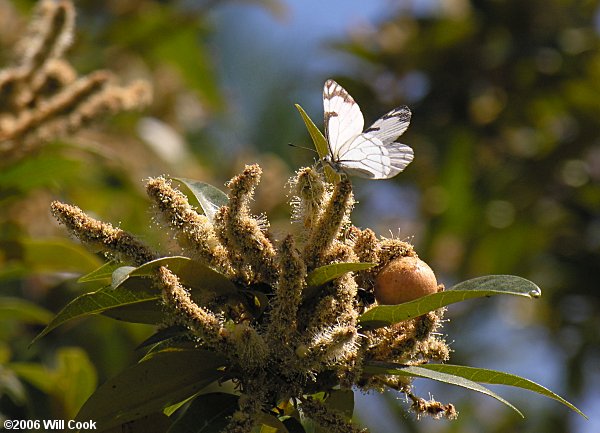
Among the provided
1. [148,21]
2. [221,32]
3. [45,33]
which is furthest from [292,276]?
[221,32]

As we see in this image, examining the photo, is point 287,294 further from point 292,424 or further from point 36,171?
point 36,171

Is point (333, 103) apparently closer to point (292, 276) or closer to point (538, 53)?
point (292, 276)

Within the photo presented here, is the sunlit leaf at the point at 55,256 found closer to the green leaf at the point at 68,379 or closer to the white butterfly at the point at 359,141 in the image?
the green leaf at the point at 68,379

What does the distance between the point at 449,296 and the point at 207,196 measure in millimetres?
471

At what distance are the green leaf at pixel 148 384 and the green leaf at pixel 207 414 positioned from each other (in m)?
0.04

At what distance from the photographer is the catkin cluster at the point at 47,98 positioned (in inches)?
85.2

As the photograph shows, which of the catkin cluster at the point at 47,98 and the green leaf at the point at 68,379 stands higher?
the catkin cluster at the point at 47,98

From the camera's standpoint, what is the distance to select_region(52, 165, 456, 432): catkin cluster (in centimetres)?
122

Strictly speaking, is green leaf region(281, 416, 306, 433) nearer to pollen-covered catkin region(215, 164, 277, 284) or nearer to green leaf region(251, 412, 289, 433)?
green leaf region(251, 412, 289, 433)

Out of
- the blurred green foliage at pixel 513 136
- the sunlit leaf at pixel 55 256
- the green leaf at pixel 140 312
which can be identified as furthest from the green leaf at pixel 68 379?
the blurred green foliage at pixel 513 136

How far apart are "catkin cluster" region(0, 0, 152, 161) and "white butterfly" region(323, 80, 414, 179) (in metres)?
0.87

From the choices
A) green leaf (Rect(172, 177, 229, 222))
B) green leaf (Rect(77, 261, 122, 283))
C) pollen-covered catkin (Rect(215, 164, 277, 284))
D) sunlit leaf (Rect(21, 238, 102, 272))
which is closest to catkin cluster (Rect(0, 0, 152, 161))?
sunlit leaf (Rect(21, 238, 102, 272))

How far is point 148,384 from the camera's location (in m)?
1.34

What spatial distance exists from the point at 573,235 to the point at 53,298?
251 cm
